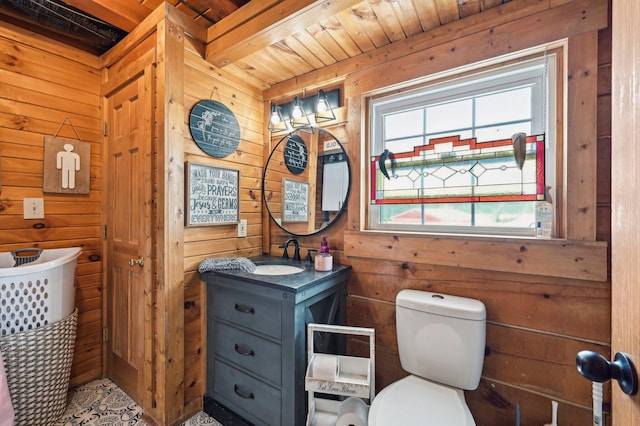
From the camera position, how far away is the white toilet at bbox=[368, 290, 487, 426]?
1080 mm

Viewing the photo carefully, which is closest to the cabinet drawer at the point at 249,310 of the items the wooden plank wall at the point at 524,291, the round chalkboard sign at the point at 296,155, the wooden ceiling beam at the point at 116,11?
the wooden plank wall at the point at 524,291

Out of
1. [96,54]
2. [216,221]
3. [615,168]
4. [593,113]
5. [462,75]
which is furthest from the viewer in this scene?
[96,54]

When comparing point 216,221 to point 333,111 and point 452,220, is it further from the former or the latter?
point 452,220

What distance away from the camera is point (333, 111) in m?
1.87

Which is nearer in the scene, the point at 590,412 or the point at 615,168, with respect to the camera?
the point at 615,168

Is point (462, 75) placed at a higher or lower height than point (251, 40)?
lower

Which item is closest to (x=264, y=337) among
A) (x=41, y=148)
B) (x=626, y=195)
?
(x=626, y=195)

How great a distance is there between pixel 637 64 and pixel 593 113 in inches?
39.3

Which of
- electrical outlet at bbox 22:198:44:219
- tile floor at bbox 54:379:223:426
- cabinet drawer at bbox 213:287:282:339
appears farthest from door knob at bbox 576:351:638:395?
electrical outlet at bbox 22:198:44:219

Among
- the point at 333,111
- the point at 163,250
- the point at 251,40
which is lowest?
the point at 163,250

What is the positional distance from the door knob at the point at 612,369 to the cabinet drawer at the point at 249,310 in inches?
43.3

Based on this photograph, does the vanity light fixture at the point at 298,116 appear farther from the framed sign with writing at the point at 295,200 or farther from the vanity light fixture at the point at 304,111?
the framed sign with writing at the point at 295,200

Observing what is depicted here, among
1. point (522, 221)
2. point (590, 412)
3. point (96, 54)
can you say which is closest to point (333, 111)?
point (522, 221)

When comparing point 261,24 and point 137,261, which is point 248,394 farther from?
point 261,24
